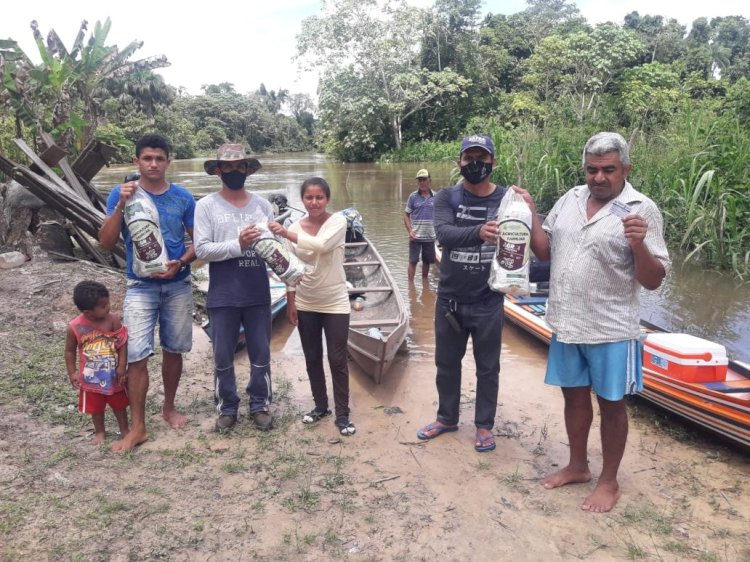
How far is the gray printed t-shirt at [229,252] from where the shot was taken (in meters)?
3.29

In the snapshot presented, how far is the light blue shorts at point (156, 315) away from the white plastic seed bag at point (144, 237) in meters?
0.16

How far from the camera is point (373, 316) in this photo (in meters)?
6.20

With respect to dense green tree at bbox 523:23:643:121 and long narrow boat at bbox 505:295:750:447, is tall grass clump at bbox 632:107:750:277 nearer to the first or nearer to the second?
long narrow boat at bbox 505:295:750:447

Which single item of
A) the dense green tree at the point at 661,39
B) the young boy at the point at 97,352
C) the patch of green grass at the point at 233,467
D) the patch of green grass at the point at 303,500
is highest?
the dense green tree at the point at 661,39

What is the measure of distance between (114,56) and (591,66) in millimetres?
21878

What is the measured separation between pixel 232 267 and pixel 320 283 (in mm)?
558

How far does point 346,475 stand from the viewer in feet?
10.6

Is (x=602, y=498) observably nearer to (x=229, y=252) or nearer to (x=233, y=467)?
(x=233, y=467)

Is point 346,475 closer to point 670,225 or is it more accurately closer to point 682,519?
point 682,519

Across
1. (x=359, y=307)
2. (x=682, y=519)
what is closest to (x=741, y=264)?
(x=359, y=307)

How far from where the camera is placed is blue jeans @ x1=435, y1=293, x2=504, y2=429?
323cm

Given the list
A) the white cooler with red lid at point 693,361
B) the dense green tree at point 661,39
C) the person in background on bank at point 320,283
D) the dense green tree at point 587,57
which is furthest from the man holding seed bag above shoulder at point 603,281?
the dense green tree at point 661,39

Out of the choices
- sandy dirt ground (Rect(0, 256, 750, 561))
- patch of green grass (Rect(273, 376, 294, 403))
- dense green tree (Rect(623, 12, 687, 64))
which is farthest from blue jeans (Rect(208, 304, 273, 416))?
dense green tree (Rect(623, 12, 687, 64))

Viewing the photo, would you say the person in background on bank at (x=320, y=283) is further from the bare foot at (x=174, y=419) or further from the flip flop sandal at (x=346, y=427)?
the bare foot at (x=174, y=419)
